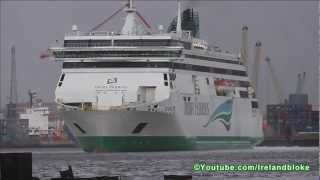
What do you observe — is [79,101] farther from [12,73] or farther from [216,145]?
[12,73]

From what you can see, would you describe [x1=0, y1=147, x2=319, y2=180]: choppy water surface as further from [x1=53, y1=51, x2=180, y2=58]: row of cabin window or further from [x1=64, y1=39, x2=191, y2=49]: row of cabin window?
[x1=64, y1=39, x2=191, y2=49]: row of cabin window

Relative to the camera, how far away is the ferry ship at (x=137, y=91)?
277 ft

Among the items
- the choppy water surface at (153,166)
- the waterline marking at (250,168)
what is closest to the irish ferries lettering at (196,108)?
the choppy water surface at (153,166)

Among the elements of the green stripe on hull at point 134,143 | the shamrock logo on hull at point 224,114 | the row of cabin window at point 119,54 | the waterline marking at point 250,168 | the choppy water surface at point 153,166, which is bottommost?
the choppy water surface at point 153,166

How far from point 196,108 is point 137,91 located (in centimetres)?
883

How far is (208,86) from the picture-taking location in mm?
97062

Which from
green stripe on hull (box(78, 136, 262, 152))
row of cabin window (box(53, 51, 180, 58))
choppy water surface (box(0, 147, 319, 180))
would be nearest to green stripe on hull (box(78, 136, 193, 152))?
green stripe on hull (box(78, 136, 262, 152))

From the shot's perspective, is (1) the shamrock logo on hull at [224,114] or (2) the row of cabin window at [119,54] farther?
(1) the shamrock logo on hull at [224,114]

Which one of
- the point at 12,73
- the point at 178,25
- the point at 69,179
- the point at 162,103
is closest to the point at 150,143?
the point at 162,103

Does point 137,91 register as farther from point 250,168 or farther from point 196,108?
point 250,168

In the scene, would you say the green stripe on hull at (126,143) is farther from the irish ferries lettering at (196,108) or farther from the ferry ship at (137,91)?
the irish ferries lettering at (196,108)

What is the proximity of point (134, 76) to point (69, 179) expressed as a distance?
55.2 metres

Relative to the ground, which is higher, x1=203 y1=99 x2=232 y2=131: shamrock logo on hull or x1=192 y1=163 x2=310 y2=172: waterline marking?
x1=203 y1=99 x2=232 y2=131: shamrock logo on hull

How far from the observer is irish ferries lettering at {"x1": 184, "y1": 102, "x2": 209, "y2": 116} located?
91019 millimetres
